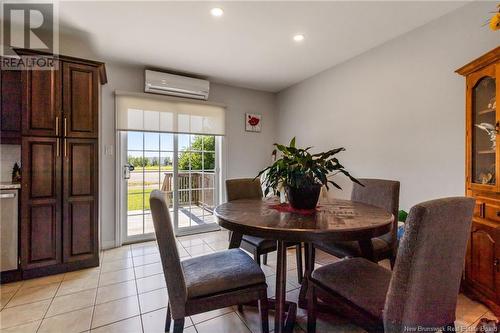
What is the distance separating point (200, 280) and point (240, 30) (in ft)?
7.56

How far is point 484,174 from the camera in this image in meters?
1.81

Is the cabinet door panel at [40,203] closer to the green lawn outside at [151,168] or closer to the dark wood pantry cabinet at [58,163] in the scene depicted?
the dark wood pantry cabinet at [58,163]

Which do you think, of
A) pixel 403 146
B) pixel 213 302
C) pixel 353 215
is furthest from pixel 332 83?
pixel 213 302

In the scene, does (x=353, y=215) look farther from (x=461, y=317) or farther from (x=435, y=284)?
(x=461, y=317)

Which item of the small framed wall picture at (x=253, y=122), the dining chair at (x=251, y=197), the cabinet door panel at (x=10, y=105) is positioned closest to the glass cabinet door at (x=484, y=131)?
the dining chair at (x=251, y=197)

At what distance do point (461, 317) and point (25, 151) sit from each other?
3.84 meters

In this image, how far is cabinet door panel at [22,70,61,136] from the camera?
2266mm

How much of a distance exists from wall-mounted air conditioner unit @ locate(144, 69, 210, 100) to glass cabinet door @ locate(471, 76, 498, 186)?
309 centimetres

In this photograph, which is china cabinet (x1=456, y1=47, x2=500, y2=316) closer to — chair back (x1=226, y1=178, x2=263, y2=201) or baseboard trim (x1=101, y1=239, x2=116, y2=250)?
chair back (x1=226, y1=178, x2=263, y2=201)

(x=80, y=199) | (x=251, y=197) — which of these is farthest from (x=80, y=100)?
(x=251, y=197)

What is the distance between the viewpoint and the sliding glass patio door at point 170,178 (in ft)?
11.1

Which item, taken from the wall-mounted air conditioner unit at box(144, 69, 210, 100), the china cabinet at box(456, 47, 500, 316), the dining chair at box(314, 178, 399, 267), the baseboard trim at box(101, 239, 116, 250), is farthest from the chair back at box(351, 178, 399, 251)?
the baseboard trim at box(101, 239, 116, 250)

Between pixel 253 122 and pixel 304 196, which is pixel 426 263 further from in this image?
pixel 253 122

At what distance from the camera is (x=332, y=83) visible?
3375 millimetres
